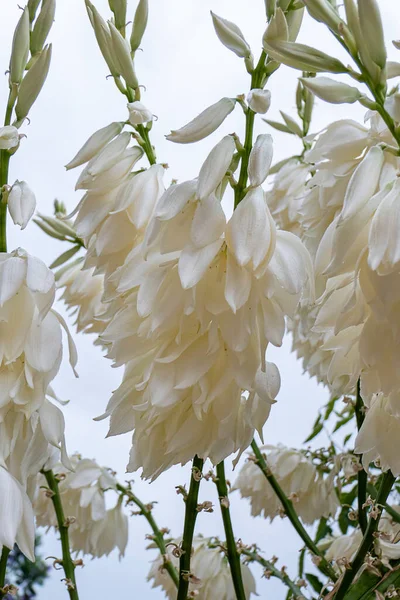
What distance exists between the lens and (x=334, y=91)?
464mm

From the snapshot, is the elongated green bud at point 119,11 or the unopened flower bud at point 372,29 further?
the elongated green bud at point 119,11

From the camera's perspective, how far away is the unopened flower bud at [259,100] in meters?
0.48

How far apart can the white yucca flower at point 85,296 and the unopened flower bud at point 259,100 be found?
45 centimetres

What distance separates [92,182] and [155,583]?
2.07 feet

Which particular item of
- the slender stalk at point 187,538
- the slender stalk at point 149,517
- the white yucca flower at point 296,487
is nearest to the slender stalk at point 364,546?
the slender stalk at point 187,538

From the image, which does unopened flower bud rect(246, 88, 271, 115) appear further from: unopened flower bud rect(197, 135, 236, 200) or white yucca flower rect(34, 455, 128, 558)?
white yucca flower rect(34, 455, 128, 558)

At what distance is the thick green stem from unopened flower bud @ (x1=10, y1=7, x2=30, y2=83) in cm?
19

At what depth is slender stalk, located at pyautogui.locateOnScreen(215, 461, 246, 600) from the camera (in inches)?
27.1

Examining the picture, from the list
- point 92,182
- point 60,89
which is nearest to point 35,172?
point 60,89

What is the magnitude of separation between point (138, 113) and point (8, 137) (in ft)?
0.32

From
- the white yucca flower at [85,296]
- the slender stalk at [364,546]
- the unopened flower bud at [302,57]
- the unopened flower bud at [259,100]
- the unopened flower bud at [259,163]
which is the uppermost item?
the white yucca flower at [85,296]

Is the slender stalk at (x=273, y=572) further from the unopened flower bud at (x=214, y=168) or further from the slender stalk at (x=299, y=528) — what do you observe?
the unopened flower bud at (x=214, y=168)

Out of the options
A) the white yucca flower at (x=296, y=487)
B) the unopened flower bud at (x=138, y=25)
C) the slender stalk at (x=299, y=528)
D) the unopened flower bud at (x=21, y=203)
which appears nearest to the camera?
the unopened flower bud at (x=21, y=203)

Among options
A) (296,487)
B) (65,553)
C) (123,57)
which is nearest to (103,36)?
(123,57)
